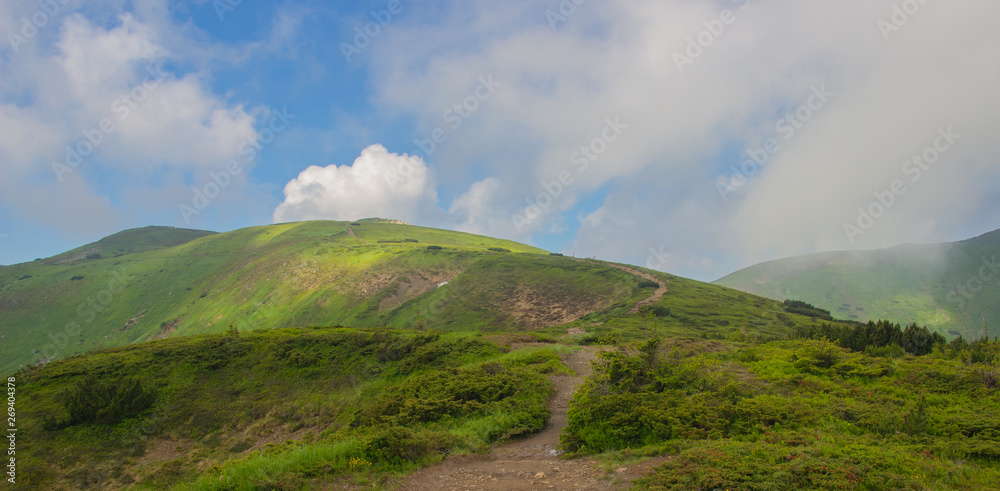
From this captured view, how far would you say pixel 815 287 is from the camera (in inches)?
6093

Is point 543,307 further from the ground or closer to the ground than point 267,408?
further from the ground

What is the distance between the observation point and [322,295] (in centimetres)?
9644

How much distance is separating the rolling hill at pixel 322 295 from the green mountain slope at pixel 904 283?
258 ft

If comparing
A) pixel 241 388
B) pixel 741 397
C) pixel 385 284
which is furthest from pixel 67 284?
pixel 741 397

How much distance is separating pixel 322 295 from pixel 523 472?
313ft

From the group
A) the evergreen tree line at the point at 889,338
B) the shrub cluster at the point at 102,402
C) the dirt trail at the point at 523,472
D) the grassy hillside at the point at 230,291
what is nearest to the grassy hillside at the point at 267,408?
the shrub cluster at the point at 102,402

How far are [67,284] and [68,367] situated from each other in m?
132

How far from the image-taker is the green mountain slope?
117750mm

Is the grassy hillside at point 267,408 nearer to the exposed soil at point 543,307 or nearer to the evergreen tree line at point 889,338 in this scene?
the evergreen tree line at point 889,338

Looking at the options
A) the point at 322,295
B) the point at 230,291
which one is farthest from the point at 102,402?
the point at 230,291

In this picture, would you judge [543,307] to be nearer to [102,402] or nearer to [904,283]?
[102,402]

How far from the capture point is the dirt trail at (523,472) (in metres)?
9.47

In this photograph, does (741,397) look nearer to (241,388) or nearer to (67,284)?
(241,388)

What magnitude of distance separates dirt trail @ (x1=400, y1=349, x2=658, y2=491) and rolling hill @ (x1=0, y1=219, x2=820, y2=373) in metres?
41.6
